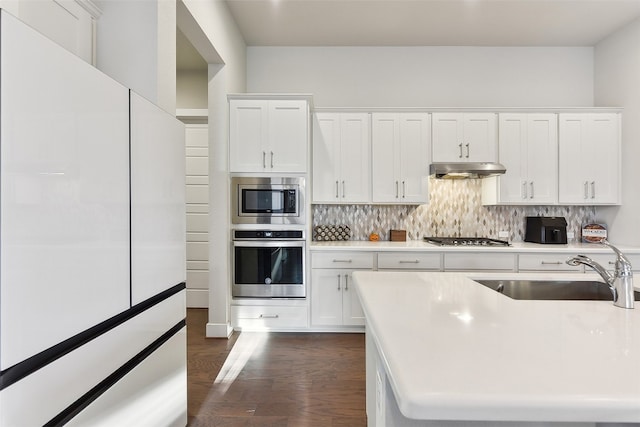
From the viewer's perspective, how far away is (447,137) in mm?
3611

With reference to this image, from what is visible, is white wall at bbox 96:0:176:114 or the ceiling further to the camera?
the ceiling

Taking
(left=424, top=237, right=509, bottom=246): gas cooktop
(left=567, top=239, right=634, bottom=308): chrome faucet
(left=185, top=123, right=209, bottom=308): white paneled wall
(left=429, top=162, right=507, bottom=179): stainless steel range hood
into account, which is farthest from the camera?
(left=185, top=123, right=209, bottom=308): white paneled wall

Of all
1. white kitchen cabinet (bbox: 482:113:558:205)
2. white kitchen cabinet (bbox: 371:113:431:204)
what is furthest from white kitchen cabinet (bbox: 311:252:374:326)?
white kitchen cabinet (bbox: 482:113:558:205)

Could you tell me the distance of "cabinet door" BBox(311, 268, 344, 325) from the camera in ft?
11.1

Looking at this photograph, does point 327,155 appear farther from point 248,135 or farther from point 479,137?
point 479,137

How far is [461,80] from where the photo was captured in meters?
3.96

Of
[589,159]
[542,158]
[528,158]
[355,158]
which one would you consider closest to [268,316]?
[355,158]

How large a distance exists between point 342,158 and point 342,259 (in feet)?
3.54

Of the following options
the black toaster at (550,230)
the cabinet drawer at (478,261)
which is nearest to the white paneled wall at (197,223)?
the cabinet drawer at (478,261)

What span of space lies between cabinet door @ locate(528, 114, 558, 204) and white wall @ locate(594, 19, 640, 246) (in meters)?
0.68

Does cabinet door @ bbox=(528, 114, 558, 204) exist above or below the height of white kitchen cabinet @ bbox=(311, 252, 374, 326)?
above

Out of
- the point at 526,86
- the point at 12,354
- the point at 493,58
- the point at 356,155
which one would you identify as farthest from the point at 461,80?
the point at 12,354

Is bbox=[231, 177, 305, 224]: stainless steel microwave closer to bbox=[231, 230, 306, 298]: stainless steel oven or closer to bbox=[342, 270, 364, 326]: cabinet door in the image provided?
bbox=[231, 230, 306, 298]: stainless steel oven

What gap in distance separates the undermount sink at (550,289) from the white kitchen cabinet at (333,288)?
1.65 metres
